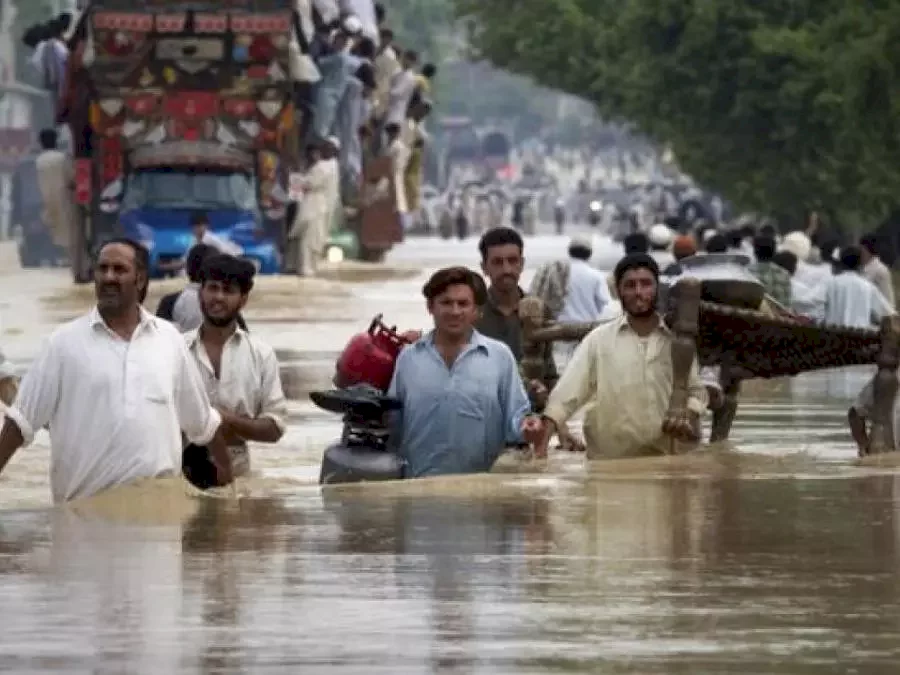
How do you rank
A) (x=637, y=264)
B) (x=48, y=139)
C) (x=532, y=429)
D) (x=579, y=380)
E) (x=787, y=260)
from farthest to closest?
(x=48, y=139)
(x=787, y=260)
(x=579, y=380)
(x=637, y=264)
(x=532, y=429)

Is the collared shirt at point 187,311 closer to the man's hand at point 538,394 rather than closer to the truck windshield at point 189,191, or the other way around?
the man's hand at point 538,394

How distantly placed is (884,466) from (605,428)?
1838 millimetres

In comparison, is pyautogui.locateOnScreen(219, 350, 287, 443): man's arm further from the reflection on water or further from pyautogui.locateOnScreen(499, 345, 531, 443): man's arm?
pyautogui.locateOnScreen(499, 345, 531, 443): man's arm

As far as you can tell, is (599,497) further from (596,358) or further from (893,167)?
(893,167)

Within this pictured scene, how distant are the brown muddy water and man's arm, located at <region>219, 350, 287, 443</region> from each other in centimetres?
27

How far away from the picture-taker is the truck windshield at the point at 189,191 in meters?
49.2

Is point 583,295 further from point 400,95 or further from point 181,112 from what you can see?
point 400,95

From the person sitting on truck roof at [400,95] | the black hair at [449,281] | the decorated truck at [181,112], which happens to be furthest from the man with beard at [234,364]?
the person sitting on truck roof at [400,95]

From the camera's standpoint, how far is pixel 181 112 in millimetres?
49500

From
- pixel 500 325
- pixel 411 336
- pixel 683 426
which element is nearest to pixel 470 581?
pixel 411 336

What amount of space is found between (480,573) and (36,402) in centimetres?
188

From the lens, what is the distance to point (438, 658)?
33.3 feet

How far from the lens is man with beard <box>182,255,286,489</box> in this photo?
14648mm

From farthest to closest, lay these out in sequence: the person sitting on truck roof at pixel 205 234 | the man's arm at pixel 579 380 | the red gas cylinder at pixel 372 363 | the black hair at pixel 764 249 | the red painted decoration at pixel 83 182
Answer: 1. the red painted decoration at pixel 83 182
2. the person sitting on truck roof at pixel 205 234
3. the black hair at pixel 764 249
4. the man's arm at pixel 579 380
5. the red gas cylinder at pixel 372 363
